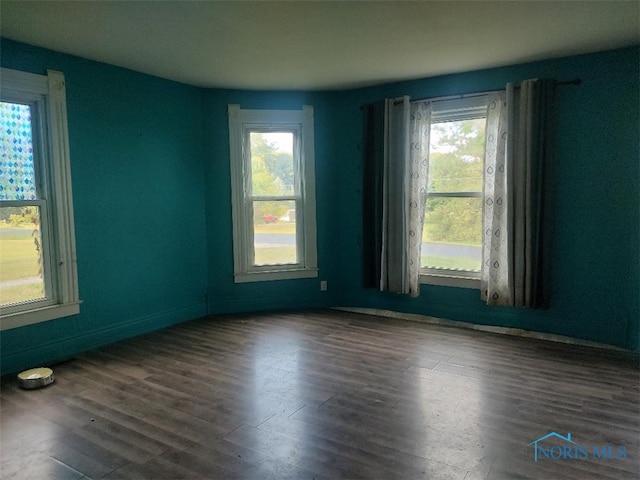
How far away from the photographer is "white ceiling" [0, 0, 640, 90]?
8.68 feet

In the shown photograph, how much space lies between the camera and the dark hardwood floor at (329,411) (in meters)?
2.08

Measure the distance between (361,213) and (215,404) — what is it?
2787 millimetres

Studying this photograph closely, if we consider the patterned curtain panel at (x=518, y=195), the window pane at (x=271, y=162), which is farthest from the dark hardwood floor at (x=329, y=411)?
the window pane at (x=271, y=162)

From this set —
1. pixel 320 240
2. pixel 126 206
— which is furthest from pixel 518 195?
pixel 126 206

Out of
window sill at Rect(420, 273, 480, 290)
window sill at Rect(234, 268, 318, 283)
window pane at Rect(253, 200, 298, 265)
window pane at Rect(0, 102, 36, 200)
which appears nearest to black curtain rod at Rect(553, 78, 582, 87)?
window sill at Rect(420, 273, 480, 290)

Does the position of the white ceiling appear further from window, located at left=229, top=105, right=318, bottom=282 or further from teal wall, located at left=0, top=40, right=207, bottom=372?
window, located at left=229, top=105, right=318, bottom=282

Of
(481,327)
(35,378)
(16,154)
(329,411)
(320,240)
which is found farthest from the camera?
(320,240)

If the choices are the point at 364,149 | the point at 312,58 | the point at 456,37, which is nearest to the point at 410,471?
the point at 456,37

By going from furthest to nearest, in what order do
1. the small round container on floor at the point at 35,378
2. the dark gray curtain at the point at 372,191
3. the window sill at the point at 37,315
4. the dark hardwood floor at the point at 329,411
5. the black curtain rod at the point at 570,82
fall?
the dark gray curtain at the point at 372,191
the black curtain rod at the point at 570,82
the window sill at the point at 37,315
the small round container on floor at the point at 35,378
the dark hardwood floor at the point at 329,411

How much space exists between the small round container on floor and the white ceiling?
90.6 inches

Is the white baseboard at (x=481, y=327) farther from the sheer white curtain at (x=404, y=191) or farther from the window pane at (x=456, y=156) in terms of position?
the window pane at (x=456, y=156)

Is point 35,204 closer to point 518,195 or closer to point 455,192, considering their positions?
point 455,192

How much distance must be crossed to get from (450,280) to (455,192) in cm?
86

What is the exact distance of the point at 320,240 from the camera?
506 cm
